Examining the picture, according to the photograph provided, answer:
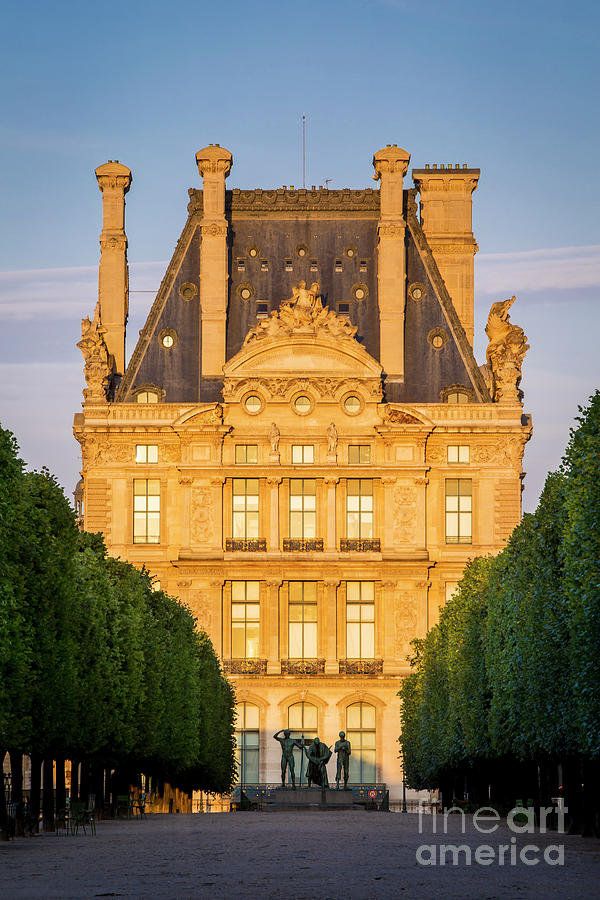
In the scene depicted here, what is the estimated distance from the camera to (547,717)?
40.3m

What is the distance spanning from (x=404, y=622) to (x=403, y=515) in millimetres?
4942

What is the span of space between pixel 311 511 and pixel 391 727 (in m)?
10.6

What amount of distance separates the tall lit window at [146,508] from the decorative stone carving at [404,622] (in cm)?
1169

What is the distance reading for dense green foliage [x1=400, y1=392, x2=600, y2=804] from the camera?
1394 inches

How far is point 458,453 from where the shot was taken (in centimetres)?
8600

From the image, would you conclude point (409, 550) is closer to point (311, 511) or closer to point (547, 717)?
point (311, 511)

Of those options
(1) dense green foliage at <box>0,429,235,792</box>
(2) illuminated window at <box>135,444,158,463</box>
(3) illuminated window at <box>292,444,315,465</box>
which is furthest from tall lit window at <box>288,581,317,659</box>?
(1) dense green foliage at <box>0,429,235,792</box>

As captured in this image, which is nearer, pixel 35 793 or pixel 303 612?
pixel 35 793

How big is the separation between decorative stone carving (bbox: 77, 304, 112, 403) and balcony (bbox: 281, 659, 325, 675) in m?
14.9

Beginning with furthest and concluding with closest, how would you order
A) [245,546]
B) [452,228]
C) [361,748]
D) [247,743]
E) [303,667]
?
[452,228]
[245,546]
[303,667]
[361,748]
[247,743]

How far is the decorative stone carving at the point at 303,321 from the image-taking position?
84.8 m

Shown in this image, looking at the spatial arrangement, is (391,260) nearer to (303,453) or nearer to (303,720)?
(303,453)

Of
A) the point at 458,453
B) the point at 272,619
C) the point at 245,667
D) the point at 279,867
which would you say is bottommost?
the point at 279,867

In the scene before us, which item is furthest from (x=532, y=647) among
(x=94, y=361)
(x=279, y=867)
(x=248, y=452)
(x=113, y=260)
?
(x=113, y=260)
